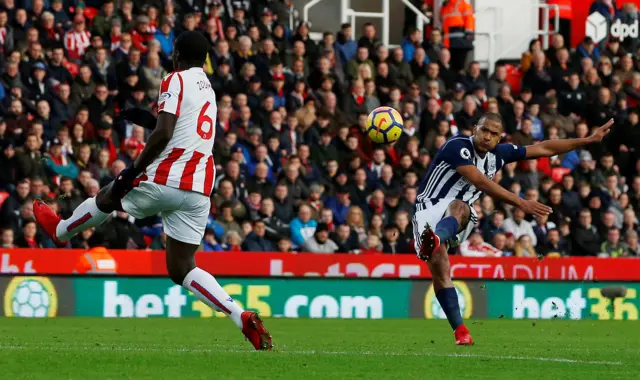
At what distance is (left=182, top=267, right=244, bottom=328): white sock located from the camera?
31.9 feet

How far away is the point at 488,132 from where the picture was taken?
11.6m

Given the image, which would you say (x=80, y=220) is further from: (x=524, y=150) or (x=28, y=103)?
(x=28, y=103)

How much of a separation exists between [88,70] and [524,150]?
8.99 meters

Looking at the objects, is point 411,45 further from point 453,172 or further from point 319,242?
point 453,172

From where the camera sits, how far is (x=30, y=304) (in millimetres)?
16562

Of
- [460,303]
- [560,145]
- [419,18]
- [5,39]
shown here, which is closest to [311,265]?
[460,303]

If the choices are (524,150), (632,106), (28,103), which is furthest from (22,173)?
(632,106)

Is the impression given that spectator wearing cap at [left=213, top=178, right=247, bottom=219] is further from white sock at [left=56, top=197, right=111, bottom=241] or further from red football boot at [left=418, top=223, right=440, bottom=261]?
white sock at [left=56, top=197, right=111, bottom=241]

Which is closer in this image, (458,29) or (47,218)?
(47,218)

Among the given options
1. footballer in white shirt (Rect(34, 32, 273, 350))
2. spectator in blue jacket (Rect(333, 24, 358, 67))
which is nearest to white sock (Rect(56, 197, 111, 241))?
footballer in white shirt (Rect(34, 32, 273, 350))

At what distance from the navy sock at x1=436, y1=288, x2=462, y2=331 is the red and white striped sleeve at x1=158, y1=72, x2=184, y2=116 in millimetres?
3213

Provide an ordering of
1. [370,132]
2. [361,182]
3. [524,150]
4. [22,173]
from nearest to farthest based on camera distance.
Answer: [524,150] → [370,132] → [22,173] → [361,182]

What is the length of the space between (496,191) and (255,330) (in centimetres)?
266

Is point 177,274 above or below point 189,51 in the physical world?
below
